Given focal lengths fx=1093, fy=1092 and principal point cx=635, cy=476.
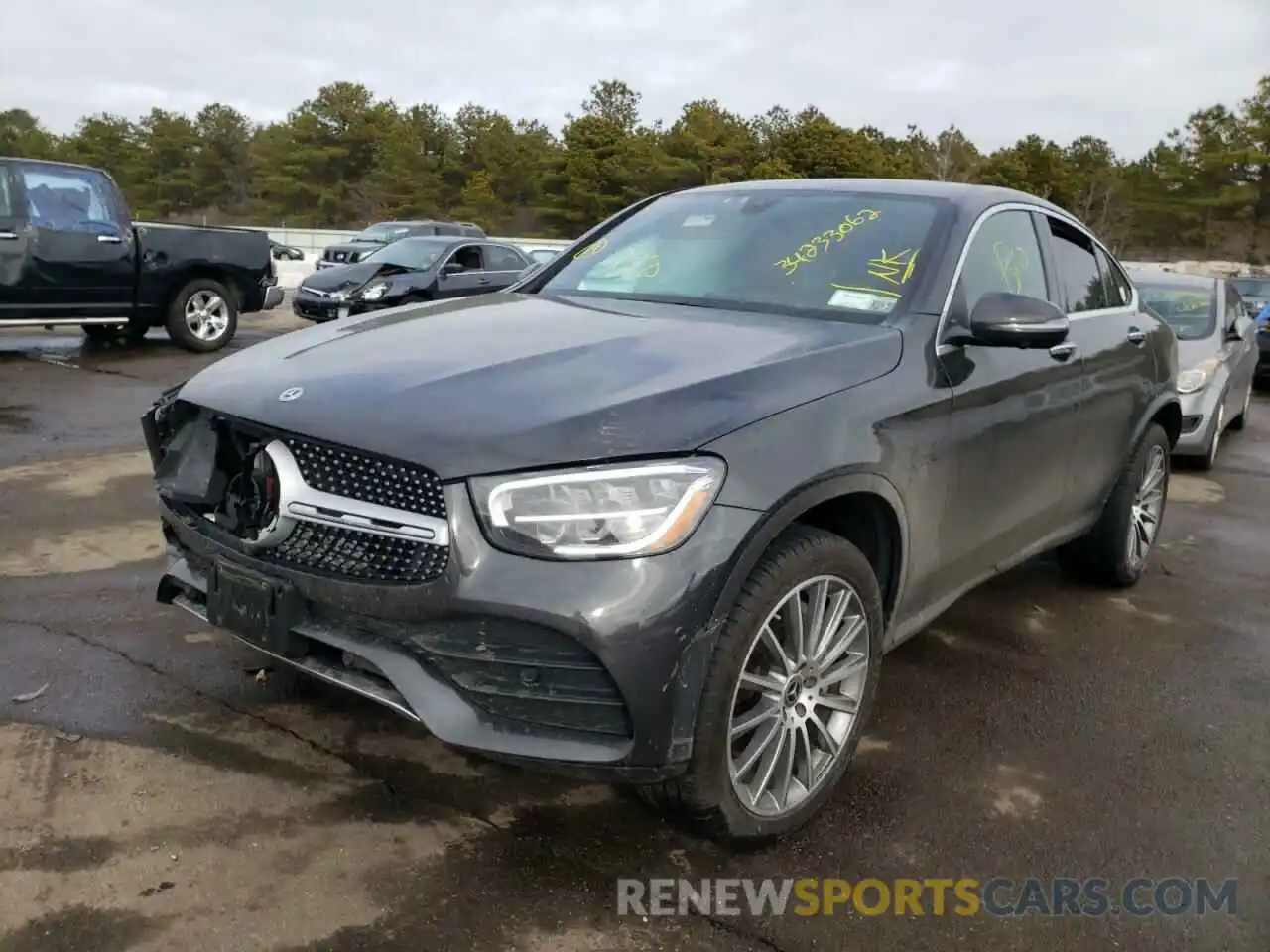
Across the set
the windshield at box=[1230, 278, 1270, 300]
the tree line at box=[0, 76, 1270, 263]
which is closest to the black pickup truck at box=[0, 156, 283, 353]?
the windshield at box=[1230, 278, 1270, 300]

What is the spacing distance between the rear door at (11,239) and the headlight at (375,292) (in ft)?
14.4

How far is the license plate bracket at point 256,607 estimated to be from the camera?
2.58 metres

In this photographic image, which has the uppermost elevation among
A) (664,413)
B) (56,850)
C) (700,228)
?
(700,228)

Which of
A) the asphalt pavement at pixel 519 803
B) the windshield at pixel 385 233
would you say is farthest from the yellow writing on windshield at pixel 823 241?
the windshield at pixel 385 233

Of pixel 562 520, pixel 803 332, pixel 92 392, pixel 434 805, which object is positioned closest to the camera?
pixel 562 520

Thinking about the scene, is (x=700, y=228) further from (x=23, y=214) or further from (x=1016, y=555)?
(x=23, y=214)

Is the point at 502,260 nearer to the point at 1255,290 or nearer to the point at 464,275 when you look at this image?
the point at 464,275

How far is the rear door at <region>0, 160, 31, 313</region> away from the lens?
32.9 ft

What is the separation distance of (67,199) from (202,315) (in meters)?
1.80

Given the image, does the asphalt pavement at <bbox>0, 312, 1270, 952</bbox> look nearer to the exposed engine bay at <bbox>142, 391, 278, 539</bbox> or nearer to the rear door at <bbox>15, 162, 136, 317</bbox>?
the exposed engine bay at <bbox>142, 391, 278, 539</bbox>

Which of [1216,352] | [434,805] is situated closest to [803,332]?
[434,805]

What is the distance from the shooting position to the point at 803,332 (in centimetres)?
316

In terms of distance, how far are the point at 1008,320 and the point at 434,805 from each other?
2166mm

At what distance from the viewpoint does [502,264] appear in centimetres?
1555
